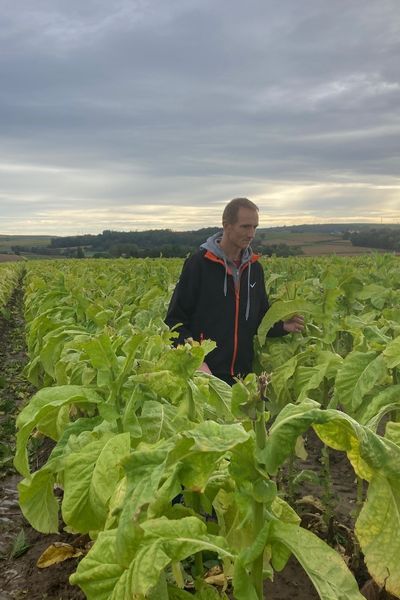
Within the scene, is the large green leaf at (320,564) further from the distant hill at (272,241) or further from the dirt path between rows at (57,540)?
the distant hill at (272,241)

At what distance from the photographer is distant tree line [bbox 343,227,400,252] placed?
27062 millimetres

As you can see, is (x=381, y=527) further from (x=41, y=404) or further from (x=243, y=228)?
(x=243, y=228)

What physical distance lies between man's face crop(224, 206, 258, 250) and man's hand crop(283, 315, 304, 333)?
2.17 ft

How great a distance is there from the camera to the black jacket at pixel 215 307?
4.84 m

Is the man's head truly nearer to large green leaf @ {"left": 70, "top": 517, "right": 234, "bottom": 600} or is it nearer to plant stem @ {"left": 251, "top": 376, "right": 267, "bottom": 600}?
plant stem @ {"left": 251, "top": 376, "right": 267, "bottom": 600}

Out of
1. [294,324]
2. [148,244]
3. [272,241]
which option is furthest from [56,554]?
[148,244]

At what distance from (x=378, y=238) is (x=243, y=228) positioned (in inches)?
1129

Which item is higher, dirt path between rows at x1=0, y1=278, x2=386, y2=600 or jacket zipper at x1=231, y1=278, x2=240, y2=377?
jacket zipper at x1=231, y1=278, x2=240, y2=377

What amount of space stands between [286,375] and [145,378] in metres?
1.66

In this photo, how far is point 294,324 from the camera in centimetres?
476

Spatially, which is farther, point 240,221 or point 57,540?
point 240,221

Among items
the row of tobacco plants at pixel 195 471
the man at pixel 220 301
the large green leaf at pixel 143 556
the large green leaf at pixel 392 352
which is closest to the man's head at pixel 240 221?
the man at pixel 220 301

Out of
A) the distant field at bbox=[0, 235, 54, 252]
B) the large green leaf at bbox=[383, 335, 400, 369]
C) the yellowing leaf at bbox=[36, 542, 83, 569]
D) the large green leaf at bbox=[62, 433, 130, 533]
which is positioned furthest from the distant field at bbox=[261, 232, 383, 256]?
the distant field at bbox=[0, 235, 54, 252]

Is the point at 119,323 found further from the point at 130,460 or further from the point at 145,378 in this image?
the point at 130,460
